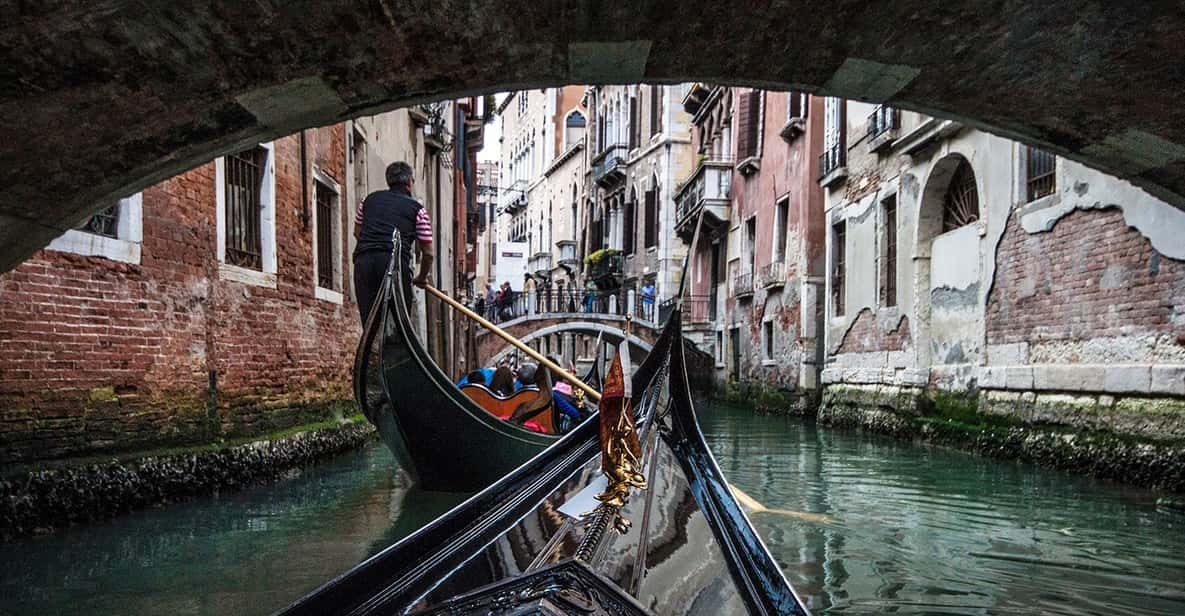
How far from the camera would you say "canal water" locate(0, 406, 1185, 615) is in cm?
258

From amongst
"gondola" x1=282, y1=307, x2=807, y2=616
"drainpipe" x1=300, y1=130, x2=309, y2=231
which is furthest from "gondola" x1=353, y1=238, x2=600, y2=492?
"drainpipe" x1=300, y1=130, x2=309, y2=231

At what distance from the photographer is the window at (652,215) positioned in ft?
60.8

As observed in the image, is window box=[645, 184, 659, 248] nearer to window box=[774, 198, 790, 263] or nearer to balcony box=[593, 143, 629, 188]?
balcony box=[593, 143, 629, 188]

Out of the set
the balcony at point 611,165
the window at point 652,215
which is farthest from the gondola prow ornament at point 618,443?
the balcony at point 611,165

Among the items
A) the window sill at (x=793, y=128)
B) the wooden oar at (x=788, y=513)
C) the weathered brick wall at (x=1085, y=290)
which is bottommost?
the wooden oar at (x=788, y=513)

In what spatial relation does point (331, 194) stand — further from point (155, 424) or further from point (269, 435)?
point (155, 424)

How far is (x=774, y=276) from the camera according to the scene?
37.8 ft

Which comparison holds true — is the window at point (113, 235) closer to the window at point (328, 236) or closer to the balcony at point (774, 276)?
the window at point (328, 236)

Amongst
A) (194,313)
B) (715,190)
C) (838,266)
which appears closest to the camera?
(194,313)

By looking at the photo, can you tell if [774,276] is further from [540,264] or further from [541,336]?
[540,264]

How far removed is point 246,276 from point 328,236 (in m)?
1.59

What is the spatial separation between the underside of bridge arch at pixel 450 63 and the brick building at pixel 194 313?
0.66 m

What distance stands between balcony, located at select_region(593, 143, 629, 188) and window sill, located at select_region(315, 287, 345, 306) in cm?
1481

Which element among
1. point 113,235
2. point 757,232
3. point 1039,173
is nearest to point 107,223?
point 113,235
